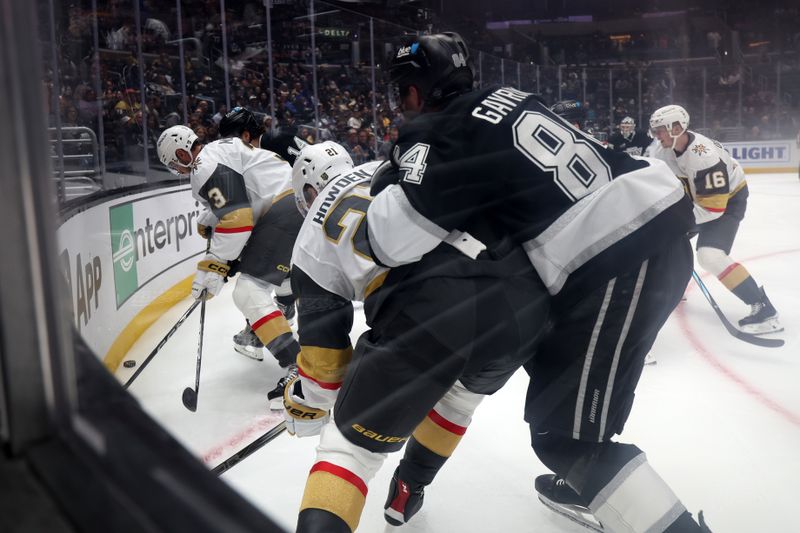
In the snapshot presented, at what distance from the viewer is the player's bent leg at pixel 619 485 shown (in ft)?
3.79

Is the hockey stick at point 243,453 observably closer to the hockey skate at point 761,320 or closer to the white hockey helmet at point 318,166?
the white hockey helmet at point 318,166

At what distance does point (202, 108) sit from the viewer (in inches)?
215

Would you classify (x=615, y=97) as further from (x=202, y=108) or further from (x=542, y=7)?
(x=202, y=108)

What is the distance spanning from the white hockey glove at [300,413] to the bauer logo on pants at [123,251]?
69.0 inches

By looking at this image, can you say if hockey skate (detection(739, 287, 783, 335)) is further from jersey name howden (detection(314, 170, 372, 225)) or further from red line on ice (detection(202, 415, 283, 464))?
jersey name howden (detection(314, 170, 372, 225))

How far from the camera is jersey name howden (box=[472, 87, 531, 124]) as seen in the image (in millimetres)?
1163

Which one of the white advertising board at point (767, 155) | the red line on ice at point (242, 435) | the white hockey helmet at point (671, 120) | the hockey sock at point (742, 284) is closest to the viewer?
the red line on ice at point (242, 435)

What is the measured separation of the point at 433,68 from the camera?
130 cm

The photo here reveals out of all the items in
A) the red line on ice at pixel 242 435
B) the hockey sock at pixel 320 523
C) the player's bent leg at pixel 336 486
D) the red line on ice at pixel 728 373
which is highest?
the player's bent leg at pixel 336 486

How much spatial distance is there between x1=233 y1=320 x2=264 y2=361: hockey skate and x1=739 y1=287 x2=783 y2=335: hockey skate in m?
2.43

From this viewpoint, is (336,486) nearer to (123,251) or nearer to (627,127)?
(123,251)

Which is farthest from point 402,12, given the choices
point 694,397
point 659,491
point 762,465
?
point 659,491

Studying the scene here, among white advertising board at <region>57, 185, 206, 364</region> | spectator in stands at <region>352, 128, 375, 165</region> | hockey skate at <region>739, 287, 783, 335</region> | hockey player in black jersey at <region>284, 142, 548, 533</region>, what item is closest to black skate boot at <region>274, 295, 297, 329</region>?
white advertising board at <region>57, 185, 206, 364</region>

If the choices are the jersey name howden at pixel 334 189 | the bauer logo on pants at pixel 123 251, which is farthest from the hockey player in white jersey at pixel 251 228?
the jersey name howden at pixel 334 189
